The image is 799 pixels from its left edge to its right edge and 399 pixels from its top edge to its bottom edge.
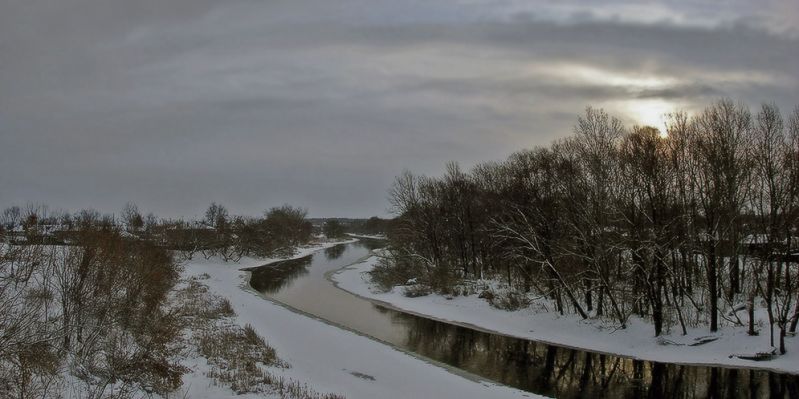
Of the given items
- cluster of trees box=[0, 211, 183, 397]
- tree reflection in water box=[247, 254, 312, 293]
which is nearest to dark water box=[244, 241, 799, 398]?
cluster of trees box=[0, 211, 183, 397]

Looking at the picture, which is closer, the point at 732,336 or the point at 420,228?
the point at 732,336

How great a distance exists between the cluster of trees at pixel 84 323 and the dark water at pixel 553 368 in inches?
501

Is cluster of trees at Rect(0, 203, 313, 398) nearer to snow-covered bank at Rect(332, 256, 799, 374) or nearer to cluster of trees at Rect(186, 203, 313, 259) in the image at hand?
snow-covered bank at Rect(332, 256, 799, 374)

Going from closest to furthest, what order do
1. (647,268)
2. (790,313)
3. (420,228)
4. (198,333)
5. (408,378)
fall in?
(408,378)
(198,333)
(790,313)
(647,268)
(420,228)

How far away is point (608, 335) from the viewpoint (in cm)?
2716

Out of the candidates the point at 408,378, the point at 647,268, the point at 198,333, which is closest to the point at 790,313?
the point at 647,268

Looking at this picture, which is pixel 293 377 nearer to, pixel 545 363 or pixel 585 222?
pixel 545 363

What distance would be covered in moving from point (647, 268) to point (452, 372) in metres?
12.9

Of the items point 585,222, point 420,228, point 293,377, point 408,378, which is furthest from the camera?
point 420,228

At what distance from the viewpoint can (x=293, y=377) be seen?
683 inches

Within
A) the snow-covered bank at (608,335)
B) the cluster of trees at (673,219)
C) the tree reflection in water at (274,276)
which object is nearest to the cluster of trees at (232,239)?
the tree reflection in water at (274,276)

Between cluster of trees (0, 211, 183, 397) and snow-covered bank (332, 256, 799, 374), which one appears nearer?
cluster of trees (0, 211, 183, 397)

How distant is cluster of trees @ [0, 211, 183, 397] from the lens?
9922 mm

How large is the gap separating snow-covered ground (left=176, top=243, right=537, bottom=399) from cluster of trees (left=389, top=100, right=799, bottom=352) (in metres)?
12.2
